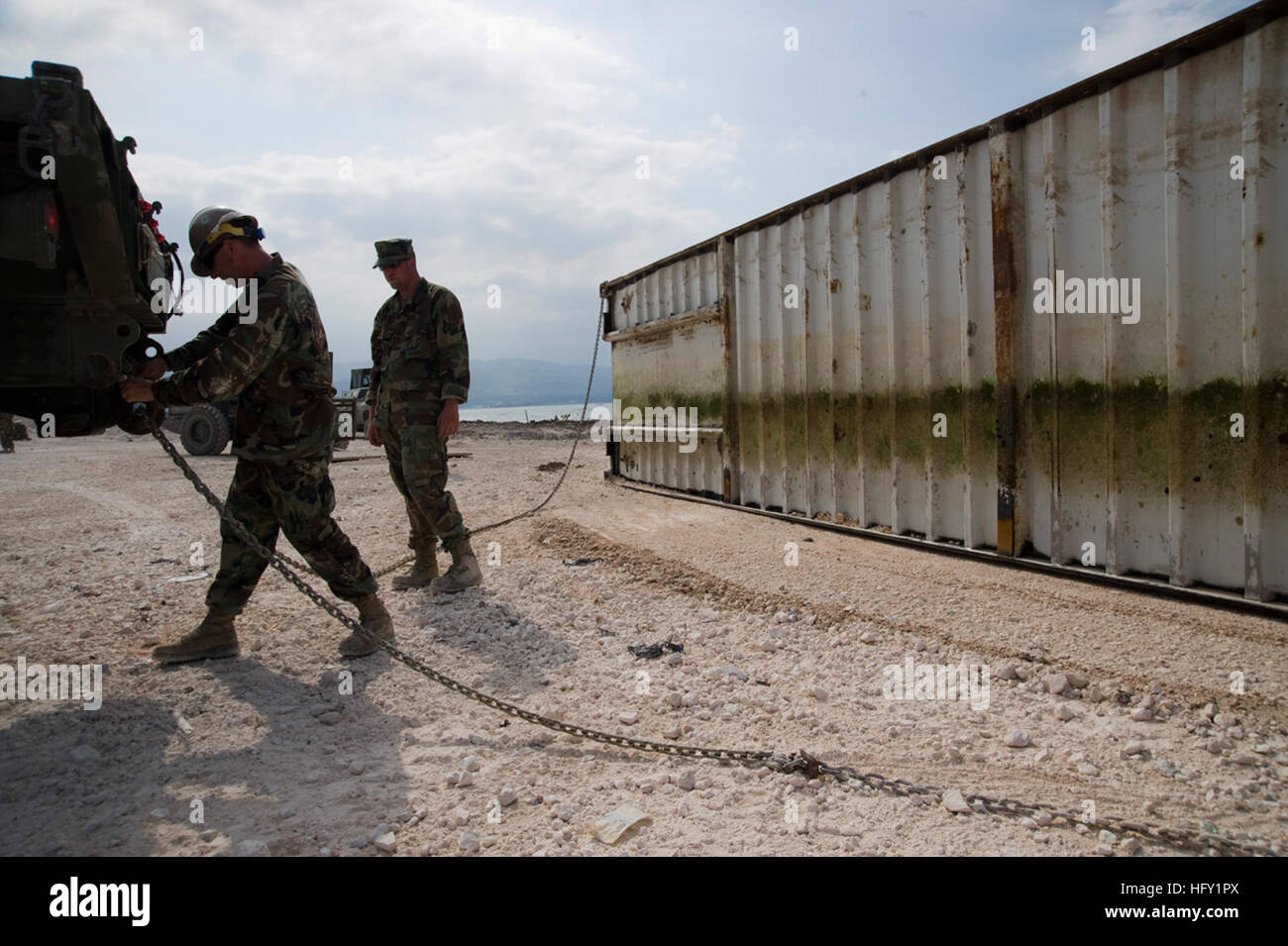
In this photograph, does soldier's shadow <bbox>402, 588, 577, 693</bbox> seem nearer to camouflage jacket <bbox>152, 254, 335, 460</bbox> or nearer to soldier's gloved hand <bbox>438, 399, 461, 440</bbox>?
soldier's gloved hand <bbox>438, 399, 461, 440</bbox>

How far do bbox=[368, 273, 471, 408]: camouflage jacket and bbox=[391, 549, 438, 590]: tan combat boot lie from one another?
0.92 meters

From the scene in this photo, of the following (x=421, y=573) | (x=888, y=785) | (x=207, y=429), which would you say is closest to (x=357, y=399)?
(x=207, y=429)

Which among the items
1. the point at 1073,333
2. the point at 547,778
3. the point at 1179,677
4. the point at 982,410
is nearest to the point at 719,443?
the point at 982,410

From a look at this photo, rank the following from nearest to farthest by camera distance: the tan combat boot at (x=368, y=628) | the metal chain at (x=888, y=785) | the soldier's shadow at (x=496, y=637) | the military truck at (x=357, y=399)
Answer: the metal chain at (x=888, y=785), the soldier's shadow at (x=496, y=637), the tan combat boot at (x=368, y=628), the military truck at (x=357, y=399)

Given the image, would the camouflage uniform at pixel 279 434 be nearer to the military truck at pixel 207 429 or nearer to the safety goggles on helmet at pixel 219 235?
the safety goggles on helmet at pixel 219 235

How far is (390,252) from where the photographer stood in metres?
4.00

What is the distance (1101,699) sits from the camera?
8.18ft

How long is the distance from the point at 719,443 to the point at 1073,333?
3.35m

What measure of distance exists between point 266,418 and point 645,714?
1903mm

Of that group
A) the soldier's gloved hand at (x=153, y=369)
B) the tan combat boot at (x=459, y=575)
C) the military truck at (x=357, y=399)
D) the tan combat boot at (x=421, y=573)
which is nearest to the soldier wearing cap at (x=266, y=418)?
the soldier's gloved hand at (x=153, y=369)

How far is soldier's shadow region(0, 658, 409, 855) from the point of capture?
1859 millimetres

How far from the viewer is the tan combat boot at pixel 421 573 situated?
427 centimetres

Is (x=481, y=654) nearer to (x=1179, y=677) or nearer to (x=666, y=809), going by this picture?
(x=666, y=809)
